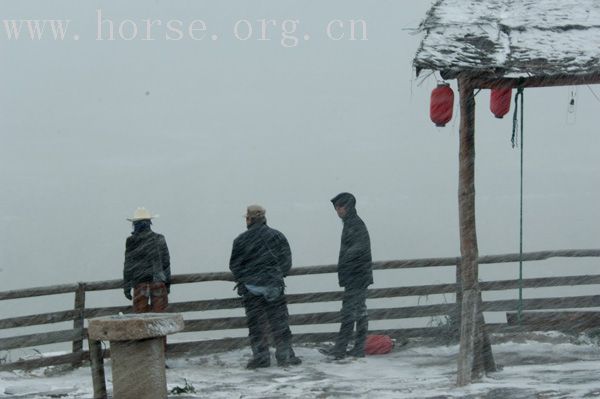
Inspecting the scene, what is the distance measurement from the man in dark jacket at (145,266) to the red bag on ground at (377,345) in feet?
8.69

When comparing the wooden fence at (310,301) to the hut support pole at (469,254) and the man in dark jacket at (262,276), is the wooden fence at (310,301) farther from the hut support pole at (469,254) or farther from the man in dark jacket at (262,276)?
the hut support pole at (469,254)

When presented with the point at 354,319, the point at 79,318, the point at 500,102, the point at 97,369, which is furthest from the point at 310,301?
the point at 97,369

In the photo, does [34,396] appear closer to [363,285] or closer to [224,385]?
[224,385]

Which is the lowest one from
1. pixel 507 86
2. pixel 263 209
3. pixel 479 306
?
pixel 479 306

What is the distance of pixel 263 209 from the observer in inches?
492

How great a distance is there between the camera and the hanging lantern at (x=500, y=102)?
11375mm

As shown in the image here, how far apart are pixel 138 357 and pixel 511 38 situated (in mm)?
4907

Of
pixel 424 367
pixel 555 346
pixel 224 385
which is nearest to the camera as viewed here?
pixel 224 385

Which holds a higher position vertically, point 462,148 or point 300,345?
point 462,148

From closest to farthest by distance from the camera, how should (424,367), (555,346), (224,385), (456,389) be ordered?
(456,389) → (224,385) → (424,367) → (555,346)

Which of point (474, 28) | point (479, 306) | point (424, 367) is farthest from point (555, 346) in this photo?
point (474, 28)

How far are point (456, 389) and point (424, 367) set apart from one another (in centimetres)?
189

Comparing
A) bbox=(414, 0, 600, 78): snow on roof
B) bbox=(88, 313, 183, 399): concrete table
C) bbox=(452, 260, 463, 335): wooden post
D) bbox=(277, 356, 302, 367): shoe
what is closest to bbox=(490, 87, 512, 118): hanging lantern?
bbox=(414, 0, 600, 78): snow on roof

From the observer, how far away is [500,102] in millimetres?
11430
